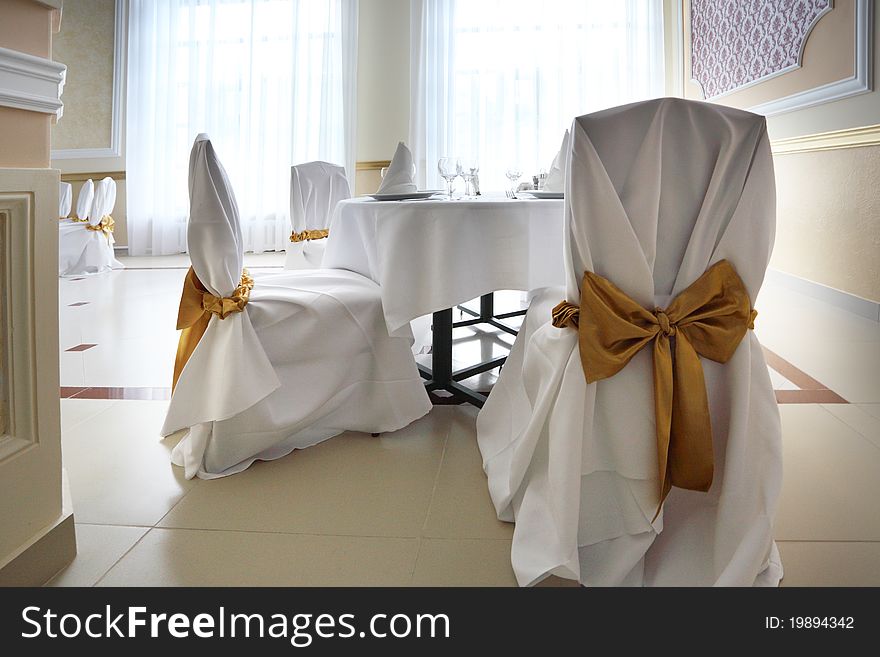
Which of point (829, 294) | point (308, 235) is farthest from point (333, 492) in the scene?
point (829, 294)

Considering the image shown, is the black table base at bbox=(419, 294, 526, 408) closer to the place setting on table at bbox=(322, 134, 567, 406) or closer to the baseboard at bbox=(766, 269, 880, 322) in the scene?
the place setting on table at bbox=(322, 134, 567, 406)

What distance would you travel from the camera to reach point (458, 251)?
83.0 inches

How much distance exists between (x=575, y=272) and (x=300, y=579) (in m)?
0.86

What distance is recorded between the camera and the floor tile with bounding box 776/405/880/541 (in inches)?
64.8

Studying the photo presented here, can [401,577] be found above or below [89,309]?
below

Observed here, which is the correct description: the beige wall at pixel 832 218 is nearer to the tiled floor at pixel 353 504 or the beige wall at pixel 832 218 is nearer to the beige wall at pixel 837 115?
the beige wall at pixel 837 115

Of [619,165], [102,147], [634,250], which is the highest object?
[102,147]

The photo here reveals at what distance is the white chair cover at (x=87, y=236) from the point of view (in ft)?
20.1

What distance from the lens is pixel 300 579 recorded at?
1454 millimetres

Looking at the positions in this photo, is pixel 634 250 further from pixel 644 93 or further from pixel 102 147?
pixel 102 147

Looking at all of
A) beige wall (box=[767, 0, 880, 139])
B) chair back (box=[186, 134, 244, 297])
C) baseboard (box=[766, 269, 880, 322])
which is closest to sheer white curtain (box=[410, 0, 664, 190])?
beige wall (box=[767, 0, 880, 139])

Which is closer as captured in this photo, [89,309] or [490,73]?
[89,309]

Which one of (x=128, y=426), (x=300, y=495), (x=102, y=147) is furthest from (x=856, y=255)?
(x=102, y=147)
